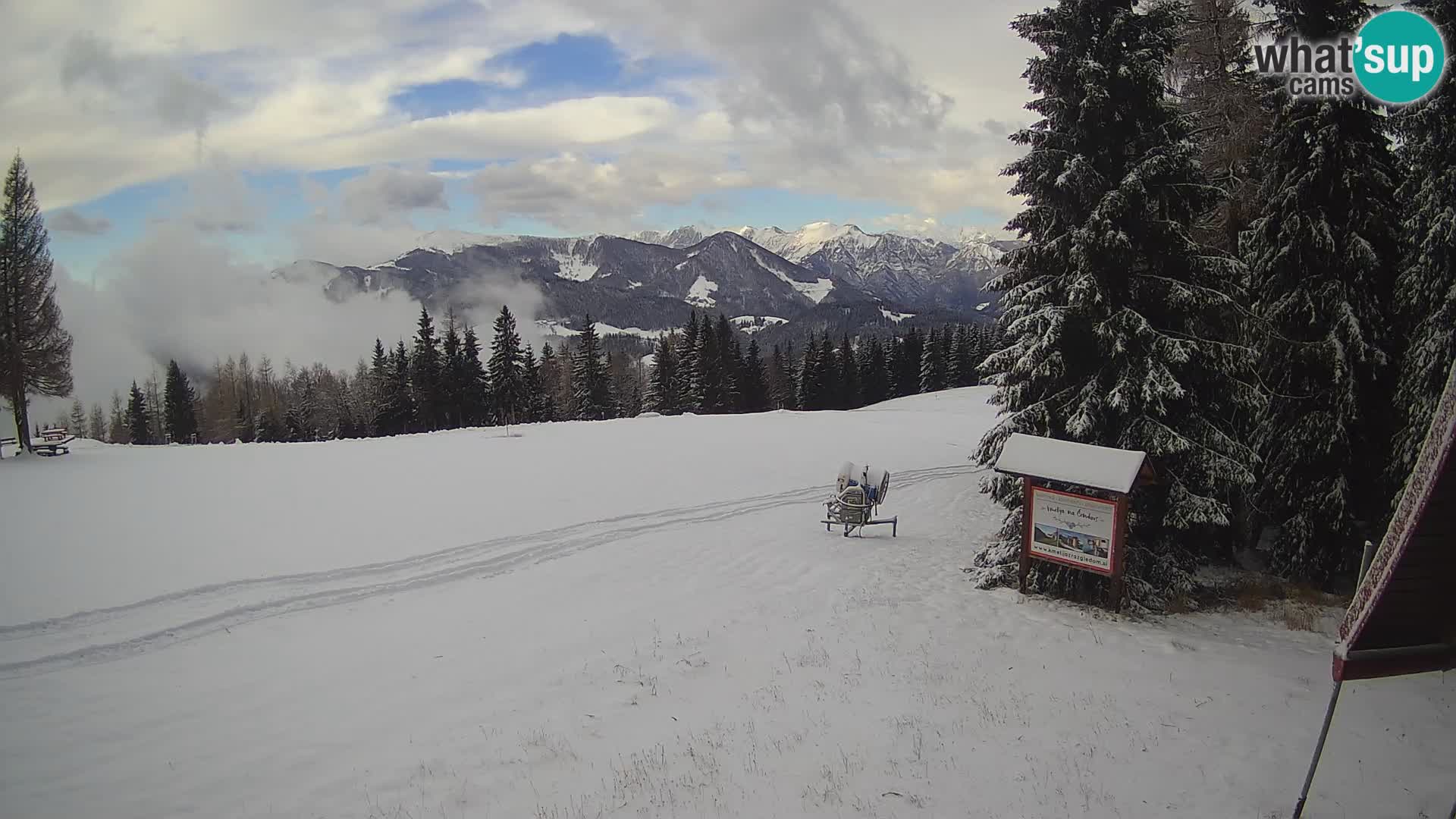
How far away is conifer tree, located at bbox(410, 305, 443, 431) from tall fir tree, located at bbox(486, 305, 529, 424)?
5248 mm

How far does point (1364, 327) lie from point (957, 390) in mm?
58471

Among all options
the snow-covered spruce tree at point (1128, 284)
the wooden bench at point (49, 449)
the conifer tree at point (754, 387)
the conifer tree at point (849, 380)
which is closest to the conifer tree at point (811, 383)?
the conifer tree at point (849, 380)

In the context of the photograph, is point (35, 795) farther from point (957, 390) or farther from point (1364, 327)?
point (957, 390)

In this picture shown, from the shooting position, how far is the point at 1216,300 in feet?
38.0

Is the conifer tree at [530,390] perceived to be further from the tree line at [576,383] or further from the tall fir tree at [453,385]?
the tall fir tree at [453,385]

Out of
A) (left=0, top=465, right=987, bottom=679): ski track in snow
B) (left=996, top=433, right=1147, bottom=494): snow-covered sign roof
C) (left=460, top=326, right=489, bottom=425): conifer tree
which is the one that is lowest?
(left=0, top=465, right=987, bottom=679): ski track in snow

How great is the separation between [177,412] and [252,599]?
8335 centimetres

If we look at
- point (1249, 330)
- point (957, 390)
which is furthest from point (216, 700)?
point (957, 390)

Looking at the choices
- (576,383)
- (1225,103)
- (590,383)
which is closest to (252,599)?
(1225,103)

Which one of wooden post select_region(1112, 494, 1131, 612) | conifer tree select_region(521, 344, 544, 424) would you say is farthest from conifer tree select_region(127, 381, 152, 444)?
wooden post select_region(1112, 494, 1131, 612)

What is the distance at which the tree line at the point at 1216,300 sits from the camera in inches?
458

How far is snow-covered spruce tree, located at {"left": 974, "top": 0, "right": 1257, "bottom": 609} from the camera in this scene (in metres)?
11.7

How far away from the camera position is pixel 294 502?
20047mm

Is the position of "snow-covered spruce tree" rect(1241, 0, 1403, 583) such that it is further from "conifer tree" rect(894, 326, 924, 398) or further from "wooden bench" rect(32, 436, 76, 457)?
"conifer tree" rect(894, 326, 924, 398)
